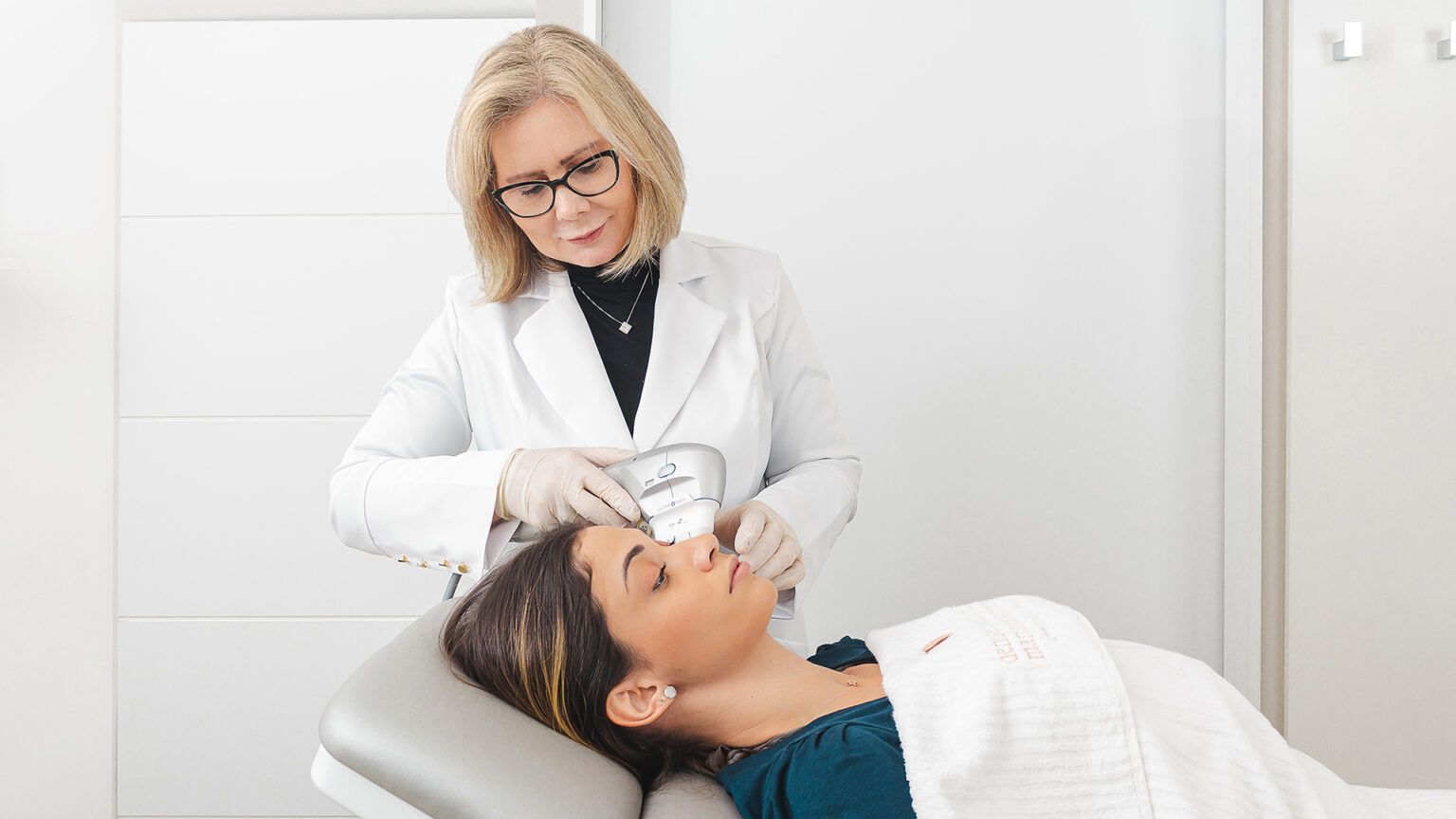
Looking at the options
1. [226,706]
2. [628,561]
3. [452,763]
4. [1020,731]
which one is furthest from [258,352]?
[1020,731]

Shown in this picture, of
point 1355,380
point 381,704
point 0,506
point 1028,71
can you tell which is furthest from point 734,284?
point 0,506

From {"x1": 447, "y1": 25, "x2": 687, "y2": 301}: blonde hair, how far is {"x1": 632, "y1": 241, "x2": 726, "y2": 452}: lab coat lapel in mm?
66

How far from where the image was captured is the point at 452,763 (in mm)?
782

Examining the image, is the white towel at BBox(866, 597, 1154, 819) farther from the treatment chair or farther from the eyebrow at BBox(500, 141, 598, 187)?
the eyebrow at BBox(500, 141, 598, 187)

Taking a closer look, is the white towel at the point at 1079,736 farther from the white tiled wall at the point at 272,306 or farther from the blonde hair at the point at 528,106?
the white tiled wall at the point at 272,306

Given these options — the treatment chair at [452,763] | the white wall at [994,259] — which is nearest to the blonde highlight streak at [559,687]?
the treatment chair at [452,763]

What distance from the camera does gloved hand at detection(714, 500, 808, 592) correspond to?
1128 millimetres

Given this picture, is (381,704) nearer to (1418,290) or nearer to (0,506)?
(0,506)

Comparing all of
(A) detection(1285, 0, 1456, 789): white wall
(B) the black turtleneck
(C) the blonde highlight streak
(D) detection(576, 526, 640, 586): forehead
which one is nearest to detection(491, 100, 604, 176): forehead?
(B) the black turtleneck

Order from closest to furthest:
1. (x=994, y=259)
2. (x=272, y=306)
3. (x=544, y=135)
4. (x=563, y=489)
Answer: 1. (x=563, y=489)
2. (x=544, y=135)
3. (x=272, y=306)
4. (x=994, y=259)

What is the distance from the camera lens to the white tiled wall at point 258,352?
183cm

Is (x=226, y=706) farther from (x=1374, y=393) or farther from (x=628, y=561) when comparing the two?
(x=1374, y=393)

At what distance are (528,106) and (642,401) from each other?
40 centimetres

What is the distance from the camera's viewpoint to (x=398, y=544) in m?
1.22
